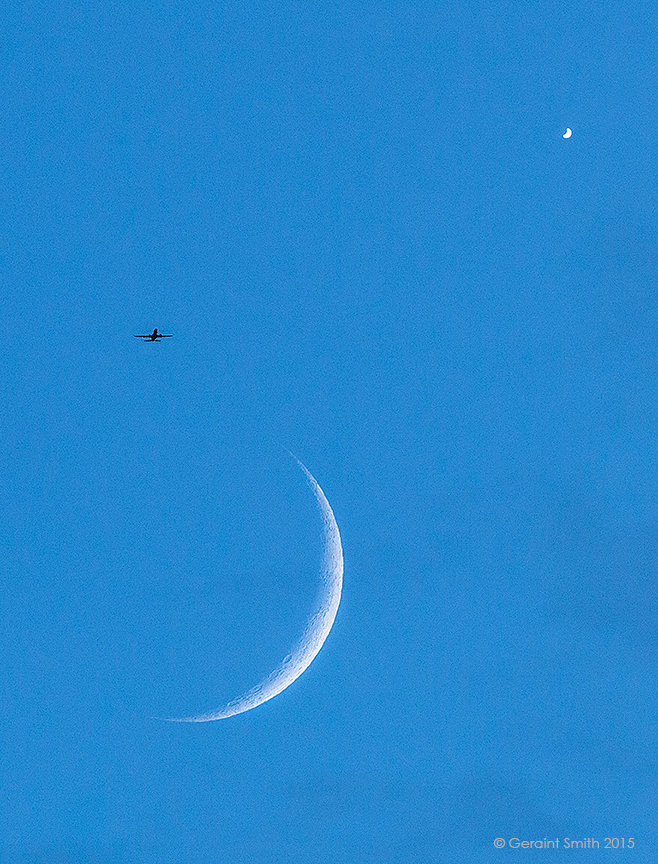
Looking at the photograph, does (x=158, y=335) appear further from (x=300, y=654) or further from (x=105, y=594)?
(x=300, y=654)

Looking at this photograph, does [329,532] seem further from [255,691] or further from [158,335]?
[158,335]

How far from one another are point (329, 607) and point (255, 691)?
809cm

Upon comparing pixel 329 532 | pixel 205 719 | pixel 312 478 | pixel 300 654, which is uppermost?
pixel 312 478

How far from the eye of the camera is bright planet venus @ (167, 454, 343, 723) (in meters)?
61.7

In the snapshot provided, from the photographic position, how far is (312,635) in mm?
62594

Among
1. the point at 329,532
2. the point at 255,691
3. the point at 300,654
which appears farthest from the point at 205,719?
the point at 329,532

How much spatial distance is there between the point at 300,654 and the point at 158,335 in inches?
1005

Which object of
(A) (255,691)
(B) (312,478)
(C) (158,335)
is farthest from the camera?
(B) (312,478)

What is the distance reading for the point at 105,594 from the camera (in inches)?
2458

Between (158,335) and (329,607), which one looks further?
(329,607)

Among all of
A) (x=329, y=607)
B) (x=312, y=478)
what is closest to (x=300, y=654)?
(x=329, y=607)

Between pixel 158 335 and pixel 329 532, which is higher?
pixel 158 335

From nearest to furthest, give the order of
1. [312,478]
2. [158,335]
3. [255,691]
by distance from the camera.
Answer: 1. [158,335]
2. [255,691]
3. [312,478]

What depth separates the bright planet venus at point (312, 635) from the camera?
202 ft
